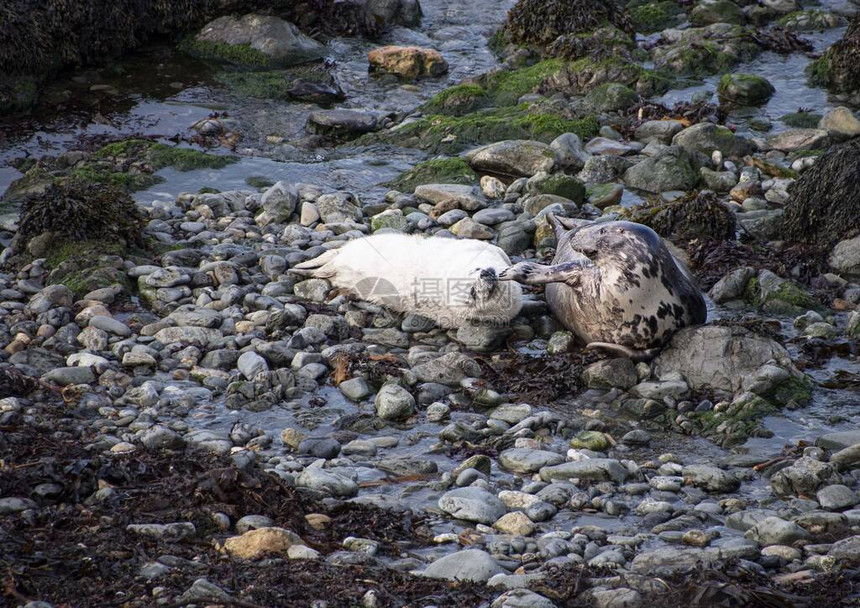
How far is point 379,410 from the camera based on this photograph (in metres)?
5.90

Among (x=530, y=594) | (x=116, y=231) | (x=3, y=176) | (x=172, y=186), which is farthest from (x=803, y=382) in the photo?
(x=3, y=176)

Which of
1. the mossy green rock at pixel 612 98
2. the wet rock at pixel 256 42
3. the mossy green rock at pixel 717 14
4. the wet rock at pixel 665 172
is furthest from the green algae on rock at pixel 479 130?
the mossy green rock at pixel 717 14

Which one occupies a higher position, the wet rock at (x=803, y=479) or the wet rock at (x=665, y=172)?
the wet rock at (x=665, y=172)

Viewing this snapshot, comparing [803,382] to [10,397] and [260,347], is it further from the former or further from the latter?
[10,397]

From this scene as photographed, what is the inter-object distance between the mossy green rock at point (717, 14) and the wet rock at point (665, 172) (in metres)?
5.91

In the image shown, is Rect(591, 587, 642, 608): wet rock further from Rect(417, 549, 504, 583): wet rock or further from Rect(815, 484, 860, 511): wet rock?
Rect(815, 484, 860, 511): wet rock

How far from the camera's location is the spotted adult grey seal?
6.45 meters

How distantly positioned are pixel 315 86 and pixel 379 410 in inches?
297

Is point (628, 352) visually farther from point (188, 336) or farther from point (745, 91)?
point (745, 91)

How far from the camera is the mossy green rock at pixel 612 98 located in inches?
447

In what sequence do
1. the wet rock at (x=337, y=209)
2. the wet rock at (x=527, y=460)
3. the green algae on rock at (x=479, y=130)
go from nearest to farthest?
1. the wet rock at (x=527, y=460)
2. the wet rock at (x=337, y=209)
3. the green algae on rock at (x=479, y=130)

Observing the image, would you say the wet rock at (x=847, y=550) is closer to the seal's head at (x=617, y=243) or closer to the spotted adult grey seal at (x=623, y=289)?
the spotted adult grey seal at (x=623, y=289)

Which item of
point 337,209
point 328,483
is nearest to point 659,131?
point 337,209

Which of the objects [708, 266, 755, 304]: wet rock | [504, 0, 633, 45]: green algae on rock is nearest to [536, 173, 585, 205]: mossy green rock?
[708, 266, 755, 304]: wet rock
